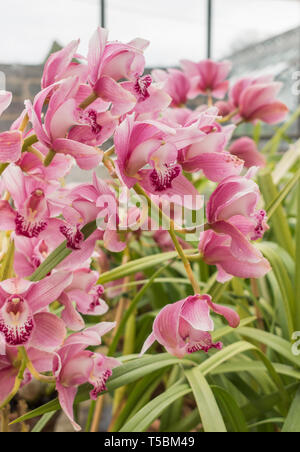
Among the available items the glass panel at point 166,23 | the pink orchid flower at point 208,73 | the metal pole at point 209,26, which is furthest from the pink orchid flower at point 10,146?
the metal pole at point 209,26

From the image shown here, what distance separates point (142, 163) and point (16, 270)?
13cm

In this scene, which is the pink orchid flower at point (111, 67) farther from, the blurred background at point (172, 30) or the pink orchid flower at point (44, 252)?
the blurred background at point (172, 30)

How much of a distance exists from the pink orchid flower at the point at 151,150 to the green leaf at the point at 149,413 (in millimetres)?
193

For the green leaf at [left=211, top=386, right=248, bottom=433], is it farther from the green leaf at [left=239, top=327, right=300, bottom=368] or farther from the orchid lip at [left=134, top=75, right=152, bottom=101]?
the orchid lip at [left=134, top=75, right=152, bottom=101]

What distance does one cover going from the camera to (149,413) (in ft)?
1.14

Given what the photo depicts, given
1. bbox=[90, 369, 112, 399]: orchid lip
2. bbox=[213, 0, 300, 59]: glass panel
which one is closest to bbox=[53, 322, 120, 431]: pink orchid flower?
bbox=[90, 369, 112, 399]: orchid lip

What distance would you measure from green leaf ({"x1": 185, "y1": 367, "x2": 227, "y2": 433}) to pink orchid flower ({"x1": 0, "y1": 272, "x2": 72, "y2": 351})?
0.12m

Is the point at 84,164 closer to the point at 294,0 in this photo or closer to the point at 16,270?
the point at 16,270

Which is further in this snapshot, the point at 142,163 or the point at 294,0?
the point at 294,0

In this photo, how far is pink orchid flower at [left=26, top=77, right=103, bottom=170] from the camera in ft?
0.74

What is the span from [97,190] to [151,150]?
0.04 meters

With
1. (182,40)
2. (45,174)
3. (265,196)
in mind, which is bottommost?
(182,40)

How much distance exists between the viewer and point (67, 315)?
293 mm
